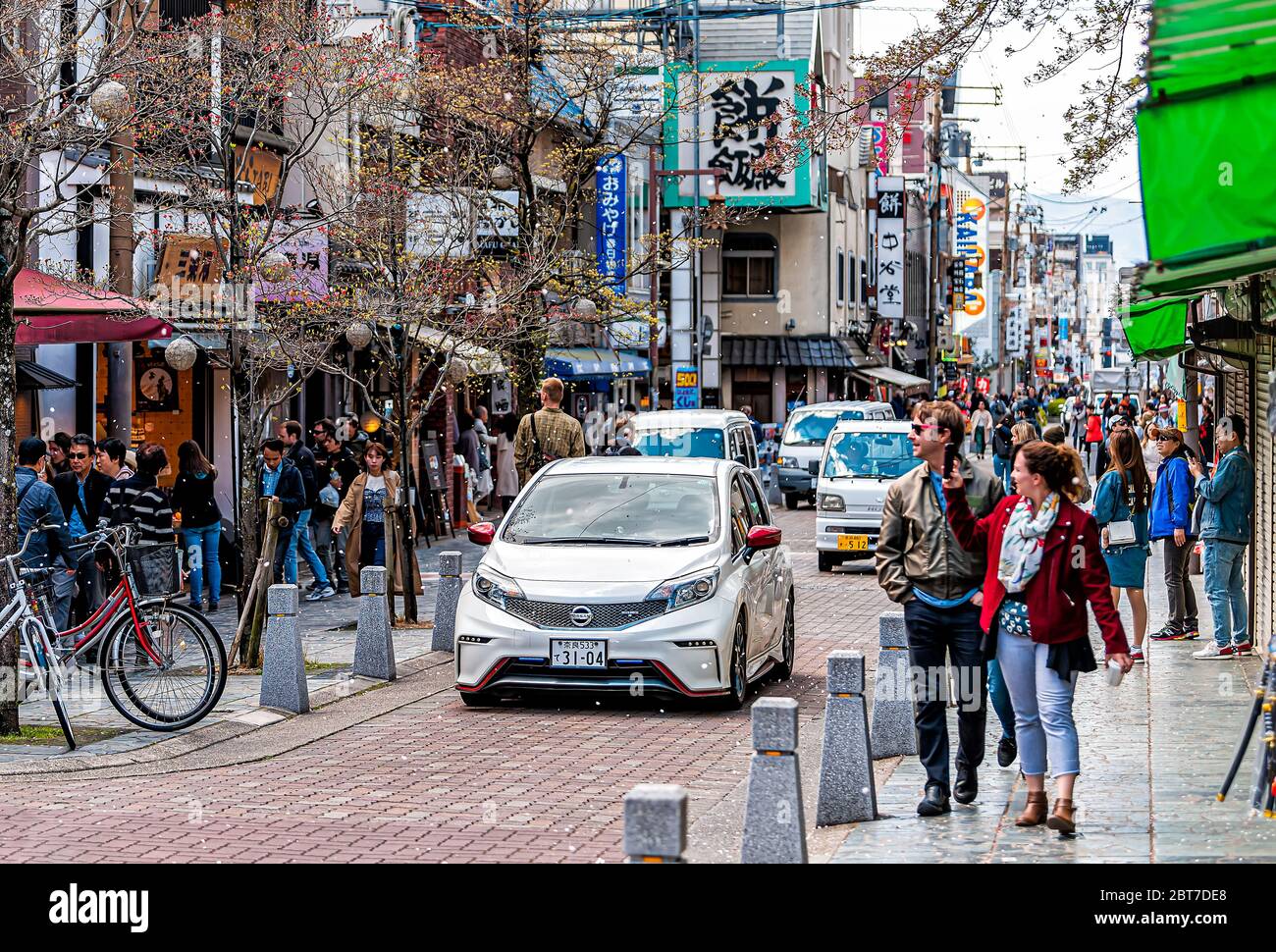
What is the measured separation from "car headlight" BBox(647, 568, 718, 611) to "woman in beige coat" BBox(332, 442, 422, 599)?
7.17 meters

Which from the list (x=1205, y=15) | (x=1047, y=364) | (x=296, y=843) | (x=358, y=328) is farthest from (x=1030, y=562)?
(x=1047, y=364)

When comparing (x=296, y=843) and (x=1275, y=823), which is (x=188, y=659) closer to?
(x=296, y=843)

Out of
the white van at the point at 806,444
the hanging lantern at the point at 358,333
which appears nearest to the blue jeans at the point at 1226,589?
the hanging lantern at the point at 358,333

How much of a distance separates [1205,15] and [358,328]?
13.7 meters

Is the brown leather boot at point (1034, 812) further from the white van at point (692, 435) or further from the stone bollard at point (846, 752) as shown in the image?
the white van at point (692, 435)

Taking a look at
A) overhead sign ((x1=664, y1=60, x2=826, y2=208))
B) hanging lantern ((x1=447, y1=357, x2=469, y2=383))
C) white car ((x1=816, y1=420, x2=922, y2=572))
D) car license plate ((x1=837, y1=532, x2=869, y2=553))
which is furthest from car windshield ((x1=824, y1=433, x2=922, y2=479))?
overhead sign ((x1=664, y1=60, x2=826, y2=208))

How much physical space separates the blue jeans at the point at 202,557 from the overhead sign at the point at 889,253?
55.1 m

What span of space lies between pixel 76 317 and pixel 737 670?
831 centimetres

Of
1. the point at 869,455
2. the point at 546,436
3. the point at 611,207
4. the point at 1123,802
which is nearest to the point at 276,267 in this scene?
the point at 546,436

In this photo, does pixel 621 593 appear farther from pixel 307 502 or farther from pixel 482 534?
pixel 307 502

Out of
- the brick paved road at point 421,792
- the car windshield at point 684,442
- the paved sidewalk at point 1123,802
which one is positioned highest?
the car windshield at point 684,442

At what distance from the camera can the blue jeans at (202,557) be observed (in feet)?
61.0

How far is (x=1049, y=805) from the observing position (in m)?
9.23

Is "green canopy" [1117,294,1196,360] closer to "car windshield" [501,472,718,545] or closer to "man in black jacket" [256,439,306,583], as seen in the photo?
"car windshield" [501,472,718,545]
